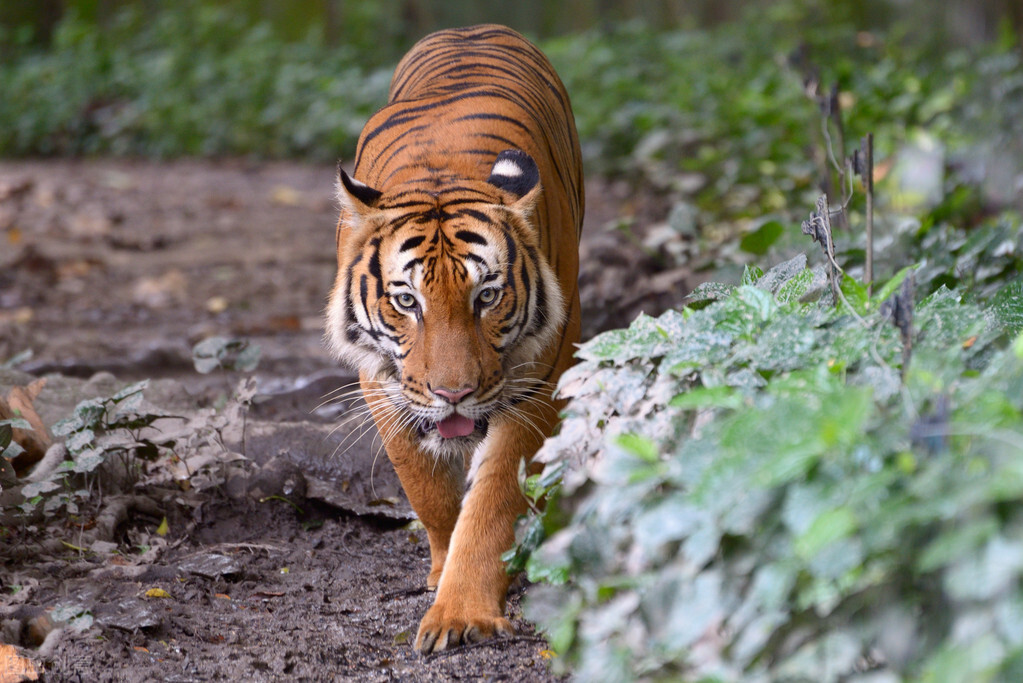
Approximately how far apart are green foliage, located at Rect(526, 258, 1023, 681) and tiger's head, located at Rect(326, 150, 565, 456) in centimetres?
86

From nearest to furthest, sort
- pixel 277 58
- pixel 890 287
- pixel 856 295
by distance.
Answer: pixel 890 287 → pixel 856 295 → pixel 277 58

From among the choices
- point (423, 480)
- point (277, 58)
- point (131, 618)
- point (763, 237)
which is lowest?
point (131, 618)

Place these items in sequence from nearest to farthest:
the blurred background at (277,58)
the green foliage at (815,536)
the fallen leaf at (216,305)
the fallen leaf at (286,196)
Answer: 1. the green foliage at (815,536)
2. the fallen leaf at (216,305)
3. the fallen leaf at (286,196)
4. the blurred background at (277,58)

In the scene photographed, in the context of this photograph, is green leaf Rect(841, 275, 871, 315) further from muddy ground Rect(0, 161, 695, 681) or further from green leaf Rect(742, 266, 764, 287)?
muddy ground Rect(0, 161, 695, 681)

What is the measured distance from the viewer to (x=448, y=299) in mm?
2498

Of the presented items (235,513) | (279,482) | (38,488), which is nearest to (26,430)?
Answer: (38,488)

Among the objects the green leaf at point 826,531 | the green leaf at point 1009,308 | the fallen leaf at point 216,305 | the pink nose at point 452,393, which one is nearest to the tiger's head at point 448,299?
the pink nose at point 452,393

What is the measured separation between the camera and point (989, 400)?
1344 millimetres

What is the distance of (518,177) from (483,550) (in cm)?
98

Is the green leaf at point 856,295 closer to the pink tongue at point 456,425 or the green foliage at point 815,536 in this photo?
the green foliage at point 815,536

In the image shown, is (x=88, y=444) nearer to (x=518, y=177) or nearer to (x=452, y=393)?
(x=452, y=393)

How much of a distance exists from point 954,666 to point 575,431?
2.90 feet

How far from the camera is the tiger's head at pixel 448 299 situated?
249cm

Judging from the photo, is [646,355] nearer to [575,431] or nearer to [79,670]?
[575,431]
